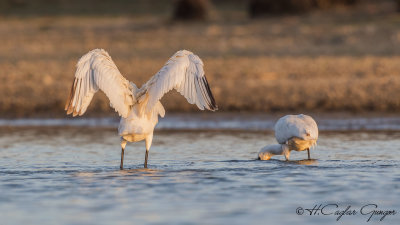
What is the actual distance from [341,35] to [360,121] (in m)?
8.11

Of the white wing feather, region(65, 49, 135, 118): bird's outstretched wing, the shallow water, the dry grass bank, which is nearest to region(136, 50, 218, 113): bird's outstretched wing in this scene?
region(65, 49, 135, 118): bird's outstretched wing

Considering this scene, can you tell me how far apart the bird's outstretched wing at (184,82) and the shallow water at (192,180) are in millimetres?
822

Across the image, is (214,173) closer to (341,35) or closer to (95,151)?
(95,151)

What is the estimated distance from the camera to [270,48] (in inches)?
889

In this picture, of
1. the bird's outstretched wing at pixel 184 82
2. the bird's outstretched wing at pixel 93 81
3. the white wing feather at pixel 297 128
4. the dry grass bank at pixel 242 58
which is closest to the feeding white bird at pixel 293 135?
the white wing feather at pixel 297 128

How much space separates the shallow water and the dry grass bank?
298 cm

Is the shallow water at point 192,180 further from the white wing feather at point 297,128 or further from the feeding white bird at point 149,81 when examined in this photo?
the feeding white bird at point 149,81

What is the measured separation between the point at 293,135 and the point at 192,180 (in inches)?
65.3

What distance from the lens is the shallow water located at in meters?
8.23

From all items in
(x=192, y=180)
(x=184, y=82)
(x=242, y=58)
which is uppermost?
(x=242, y=58)

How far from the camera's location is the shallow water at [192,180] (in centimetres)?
823

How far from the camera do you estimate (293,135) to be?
11.2m

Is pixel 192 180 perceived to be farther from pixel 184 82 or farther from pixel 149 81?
pixel 149 81

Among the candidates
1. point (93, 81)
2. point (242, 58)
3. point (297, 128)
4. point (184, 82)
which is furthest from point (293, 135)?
point (242, 58)
